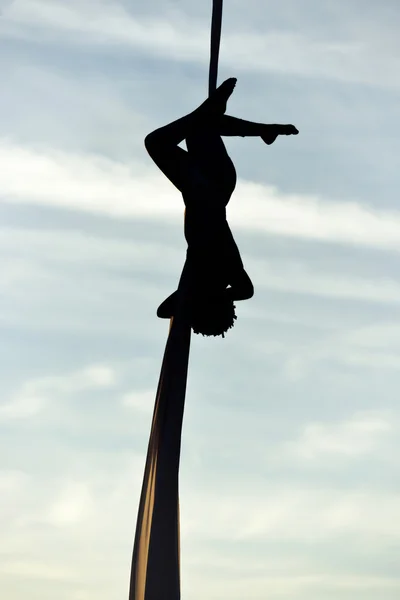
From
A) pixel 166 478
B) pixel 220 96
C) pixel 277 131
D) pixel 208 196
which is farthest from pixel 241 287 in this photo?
pixel 166 478

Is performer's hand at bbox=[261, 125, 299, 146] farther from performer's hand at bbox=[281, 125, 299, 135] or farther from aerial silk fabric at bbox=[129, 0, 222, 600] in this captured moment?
aerial silk fabric at bbox=[129, 0, 222, 600]

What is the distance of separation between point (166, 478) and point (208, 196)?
11.3ft

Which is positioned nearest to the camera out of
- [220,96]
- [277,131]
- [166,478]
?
[166,478]

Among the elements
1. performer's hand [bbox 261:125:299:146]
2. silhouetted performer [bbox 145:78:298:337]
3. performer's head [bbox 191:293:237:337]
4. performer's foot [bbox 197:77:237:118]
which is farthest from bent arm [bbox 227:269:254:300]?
performer's foot [bbox 197:77:237:118]

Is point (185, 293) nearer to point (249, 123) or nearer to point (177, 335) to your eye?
point (177, 335)

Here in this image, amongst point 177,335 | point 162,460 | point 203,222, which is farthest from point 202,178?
point 162,460

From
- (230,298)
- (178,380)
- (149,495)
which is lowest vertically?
(149,495)

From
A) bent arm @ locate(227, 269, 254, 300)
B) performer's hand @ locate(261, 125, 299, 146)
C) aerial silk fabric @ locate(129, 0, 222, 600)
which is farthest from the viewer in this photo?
bent arm @ locate(227, 269, 254, 300)

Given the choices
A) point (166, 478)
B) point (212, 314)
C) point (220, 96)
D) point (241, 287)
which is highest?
point (220, 96)

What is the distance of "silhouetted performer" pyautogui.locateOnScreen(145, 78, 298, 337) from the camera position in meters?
16.5

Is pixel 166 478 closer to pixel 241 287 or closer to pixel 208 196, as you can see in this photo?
pixel 241 287

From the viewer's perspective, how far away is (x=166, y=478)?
15969mm

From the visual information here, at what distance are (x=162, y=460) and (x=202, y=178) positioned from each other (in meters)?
3.46

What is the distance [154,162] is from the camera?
54.2 ft
